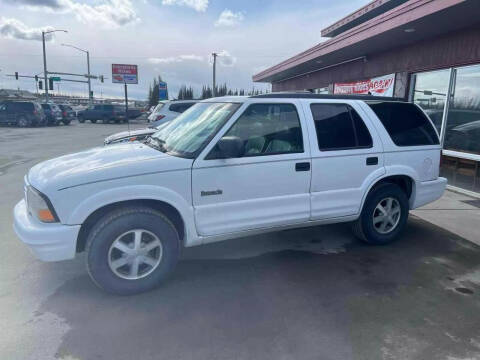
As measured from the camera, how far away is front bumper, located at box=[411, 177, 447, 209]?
471cm

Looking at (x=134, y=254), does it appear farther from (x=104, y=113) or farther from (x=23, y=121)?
(x=104, y=113)

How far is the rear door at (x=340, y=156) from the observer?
13.0 feet

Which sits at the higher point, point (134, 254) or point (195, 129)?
point (195, 129)

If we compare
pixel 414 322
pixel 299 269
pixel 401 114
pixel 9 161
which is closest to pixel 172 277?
pixel 299 269

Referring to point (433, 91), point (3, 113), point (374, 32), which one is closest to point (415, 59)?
point (433, 91)

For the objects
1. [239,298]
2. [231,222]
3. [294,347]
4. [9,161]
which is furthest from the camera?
[9,161]

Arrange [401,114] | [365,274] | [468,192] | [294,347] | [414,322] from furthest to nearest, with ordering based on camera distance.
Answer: [468,192] → [401,114] → [365,274] → [414,322] → [294,347]

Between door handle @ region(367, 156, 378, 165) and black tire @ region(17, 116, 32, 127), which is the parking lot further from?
black tire @ region(17, 116, 32, 127)

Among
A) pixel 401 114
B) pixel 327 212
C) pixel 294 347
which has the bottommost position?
pixel 294 347

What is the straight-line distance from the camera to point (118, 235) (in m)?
3.18

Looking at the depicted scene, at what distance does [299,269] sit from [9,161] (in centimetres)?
1019

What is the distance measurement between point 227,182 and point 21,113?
90.4 feet

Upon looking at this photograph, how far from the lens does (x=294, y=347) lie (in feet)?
8.74

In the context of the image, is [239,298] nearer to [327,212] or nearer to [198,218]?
[198,218]
